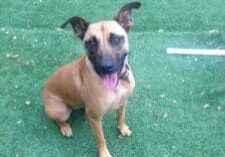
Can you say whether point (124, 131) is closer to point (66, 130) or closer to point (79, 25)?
point (66, 130)

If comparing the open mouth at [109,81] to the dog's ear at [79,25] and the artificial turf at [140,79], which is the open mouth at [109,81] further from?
the artificial turf at [140,79]

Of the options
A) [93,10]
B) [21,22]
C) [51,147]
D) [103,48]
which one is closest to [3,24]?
[21,22]

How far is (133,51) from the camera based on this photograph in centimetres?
514

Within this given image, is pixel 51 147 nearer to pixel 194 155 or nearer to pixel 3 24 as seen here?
pixel 194 155

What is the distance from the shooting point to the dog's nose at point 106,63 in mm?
3307

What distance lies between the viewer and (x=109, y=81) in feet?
11.7

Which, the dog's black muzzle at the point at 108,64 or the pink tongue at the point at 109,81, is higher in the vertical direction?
the dog's black muzzle at the point at 108,64

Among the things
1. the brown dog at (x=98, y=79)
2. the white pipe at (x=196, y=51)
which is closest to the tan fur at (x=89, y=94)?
the brown dog at (x=98, y=79)

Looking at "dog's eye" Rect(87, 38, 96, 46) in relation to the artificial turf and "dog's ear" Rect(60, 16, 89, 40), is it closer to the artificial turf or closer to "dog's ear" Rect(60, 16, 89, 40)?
"dog's ear" Rect(60, 16, 89, 40)

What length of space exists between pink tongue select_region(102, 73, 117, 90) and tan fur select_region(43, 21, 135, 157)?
6 cm

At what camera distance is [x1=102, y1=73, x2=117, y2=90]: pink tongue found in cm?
354

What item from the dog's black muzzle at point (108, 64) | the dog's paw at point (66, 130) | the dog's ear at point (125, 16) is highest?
the dog's ear at point (125, 16)

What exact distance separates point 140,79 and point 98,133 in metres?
1.08

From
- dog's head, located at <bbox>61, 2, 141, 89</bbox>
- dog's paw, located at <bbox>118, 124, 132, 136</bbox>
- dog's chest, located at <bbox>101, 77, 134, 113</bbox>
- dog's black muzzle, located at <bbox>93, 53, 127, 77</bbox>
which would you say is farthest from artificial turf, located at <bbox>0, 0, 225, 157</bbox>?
dog's black muzzle, located at <bbox>93, 53, 127, 77</bbox>
